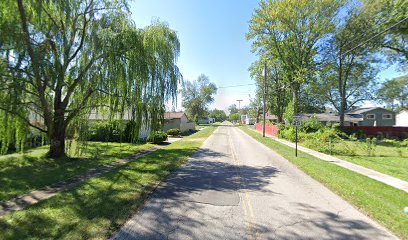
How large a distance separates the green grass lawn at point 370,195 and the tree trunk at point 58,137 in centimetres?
1227

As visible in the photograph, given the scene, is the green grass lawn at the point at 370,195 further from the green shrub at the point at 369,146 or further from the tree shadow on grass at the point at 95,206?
the green shrub at the point at 369,146

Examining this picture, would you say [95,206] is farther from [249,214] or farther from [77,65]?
[77,65]

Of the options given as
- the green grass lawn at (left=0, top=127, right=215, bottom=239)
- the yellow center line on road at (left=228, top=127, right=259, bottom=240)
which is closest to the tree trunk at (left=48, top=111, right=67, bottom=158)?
the green grass lawn at (left=0, top=127, right=215, bottom=239)

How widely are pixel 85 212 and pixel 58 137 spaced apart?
8.62m

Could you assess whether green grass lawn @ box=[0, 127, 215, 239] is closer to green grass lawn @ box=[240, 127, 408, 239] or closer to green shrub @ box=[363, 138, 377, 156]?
green grass lawn @ box=[240, 127, 408, 239]

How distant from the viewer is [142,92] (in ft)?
38.2

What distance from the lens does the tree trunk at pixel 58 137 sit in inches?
459

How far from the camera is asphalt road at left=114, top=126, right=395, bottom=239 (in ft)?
14.7

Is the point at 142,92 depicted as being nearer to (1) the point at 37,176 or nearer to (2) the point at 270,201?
(1) the point at 37,176

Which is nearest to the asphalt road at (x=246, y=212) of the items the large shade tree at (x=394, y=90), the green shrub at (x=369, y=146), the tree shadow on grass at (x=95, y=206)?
the tree shadow on grass at (x=95, y=206)

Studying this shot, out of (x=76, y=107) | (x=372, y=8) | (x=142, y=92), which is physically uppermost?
(x=372, y=8)

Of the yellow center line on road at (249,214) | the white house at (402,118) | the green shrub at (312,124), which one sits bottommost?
the yellow center line on road at (249,214)

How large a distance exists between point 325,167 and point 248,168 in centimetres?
372

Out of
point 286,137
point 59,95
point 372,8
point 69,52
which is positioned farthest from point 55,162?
point 372,8
